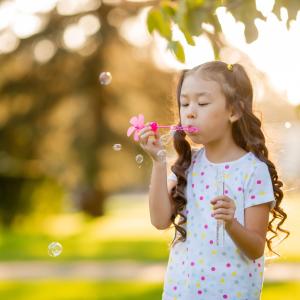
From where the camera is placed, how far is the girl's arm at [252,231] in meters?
3.02

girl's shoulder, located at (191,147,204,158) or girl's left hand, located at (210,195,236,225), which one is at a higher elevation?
girl's shoulder, located at (191,147,204,158)

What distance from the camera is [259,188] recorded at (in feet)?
10.4

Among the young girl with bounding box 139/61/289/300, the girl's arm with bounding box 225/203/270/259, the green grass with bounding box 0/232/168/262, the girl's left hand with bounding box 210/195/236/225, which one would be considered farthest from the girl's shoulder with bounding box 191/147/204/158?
the green grass with bounding box 0/232/168/262

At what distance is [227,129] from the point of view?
130 inches

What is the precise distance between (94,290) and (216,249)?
215 inches

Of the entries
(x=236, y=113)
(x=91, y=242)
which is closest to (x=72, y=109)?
(x=91, y=242)

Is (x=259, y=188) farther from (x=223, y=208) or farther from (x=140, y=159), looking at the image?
(x=140, y=159)

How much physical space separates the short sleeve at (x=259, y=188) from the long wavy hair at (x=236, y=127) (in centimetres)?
7

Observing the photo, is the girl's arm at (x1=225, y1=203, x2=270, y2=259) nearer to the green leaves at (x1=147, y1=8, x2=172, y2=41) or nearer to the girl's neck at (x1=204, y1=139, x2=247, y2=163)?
the girl's neck at (x1=204, y1=139, x2=247, y2=163)

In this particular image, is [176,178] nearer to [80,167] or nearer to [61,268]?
[61,268]

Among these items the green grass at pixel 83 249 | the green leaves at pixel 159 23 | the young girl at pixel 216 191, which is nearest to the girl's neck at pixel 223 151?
the young girl at pixel 216 191

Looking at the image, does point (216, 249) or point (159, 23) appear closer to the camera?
point (216, 249)

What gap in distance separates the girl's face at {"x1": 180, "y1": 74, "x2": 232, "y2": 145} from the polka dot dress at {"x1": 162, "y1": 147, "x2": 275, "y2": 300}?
143 mm

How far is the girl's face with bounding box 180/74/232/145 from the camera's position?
319 cm
